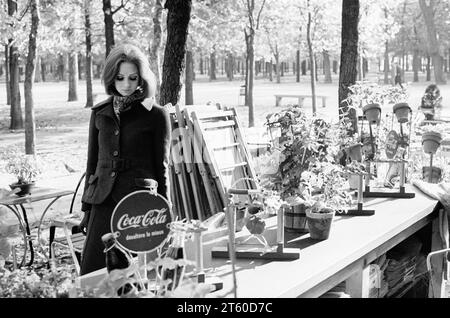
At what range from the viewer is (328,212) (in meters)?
3.44

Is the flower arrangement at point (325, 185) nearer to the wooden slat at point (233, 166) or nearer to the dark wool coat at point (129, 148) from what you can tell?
the dark wool coat at point (129, 148)

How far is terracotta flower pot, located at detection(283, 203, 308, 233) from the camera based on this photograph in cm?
359

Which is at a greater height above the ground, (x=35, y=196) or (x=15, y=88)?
(x=15, y=88)

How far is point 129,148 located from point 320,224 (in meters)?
1.11

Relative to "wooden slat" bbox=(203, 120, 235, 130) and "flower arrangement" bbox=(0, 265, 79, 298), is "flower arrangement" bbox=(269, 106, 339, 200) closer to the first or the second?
"flower arrangement" bbox=(0, 265, 79, 298)

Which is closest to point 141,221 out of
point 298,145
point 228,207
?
point 228,207

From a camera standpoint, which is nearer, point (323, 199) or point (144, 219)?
point (144, 219)

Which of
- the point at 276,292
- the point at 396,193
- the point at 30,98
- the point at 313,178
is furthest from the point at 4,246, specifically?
the point at 30,98

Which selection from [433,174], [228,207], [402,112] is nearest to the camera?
[228,207]

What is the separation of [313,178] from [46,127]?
55.7 ft

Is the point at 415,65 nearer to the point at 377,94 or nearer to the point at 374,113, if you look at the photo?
the point at 377,94

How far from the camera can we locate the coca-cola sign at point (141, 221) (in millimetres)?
2117

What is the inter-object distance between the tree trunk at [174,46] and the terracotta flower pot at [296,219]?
3.69 meters

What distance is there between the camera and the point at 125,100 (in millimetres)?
3225
